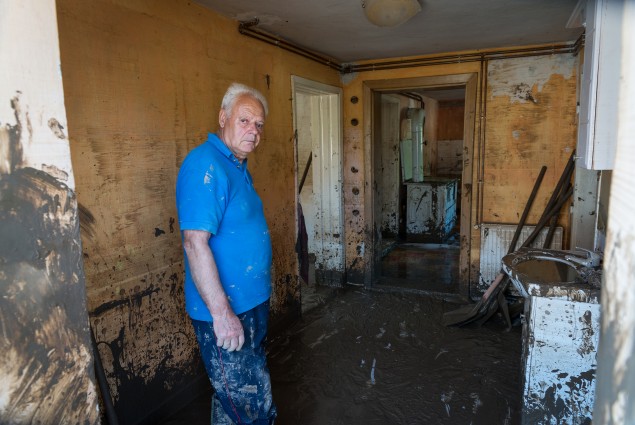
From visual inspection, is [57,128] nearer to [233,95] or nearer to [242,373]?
[233,95]

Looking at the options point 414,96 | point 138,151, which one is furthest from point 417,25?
point 414,96

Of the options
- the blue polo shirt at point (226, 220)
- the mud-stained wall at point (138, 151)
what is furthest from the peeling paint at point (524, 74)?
the blue polo shirt at point (226, 220)

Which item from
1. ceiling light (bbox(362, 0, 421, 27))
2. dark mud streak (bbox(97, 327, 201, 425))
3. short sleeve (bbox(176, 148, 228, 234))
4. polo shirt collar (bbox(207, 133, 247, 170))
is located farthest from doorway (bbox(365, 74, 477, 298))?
short sleeve (bbox(176, 148, 228, 234))

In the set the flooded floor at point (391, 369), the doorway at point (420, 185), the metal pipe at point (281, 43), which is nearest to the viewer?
the flooded floor at point (391, 369)

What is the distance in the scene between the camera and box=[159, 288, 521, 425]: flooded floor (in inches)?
96.0

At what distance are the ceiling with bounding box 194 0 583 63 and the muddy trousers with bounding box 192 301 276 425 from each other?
1.78 m

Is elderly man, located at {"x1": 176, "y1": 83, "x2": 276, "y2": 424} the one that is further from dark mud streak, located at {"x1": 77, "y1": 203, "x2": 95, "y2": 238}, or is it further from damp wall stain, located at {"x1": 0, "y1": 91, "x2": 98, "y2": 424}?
damp wall stain, located at {"x1": 0, "y1": 91, "x2": 98, "y2": 424}

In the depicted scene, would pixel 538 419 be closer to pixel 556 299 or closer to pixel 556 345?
pixel 556 345

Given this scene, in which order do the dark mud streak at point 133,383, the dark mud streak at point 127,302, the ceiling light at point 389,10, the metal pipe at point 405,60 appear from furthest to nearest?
1. the metal pipe at point 405,60
2. the ceiling light at point 389,10
3. the dark mud streak at point 133,383
4. the dark mud streak at point 127,302

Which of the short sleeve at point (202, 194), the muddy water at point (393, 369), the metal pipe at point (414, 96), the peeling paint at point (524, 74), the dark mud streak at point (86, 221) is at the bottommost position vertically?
the muddy water at point (393, 369)

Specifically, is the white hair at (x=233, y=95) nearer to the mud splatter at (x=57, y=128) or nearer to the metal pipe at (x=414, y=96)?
the mud splatter at (x=57, y=128)

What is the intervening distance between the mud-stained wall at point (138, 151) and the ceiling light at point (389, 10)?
36.1 inches

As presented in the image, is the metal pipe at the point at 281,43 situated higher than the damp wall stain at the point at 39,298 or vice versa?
the metal pipe at the point at 281,43

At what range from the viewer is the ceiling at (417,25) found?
2.55 meters
